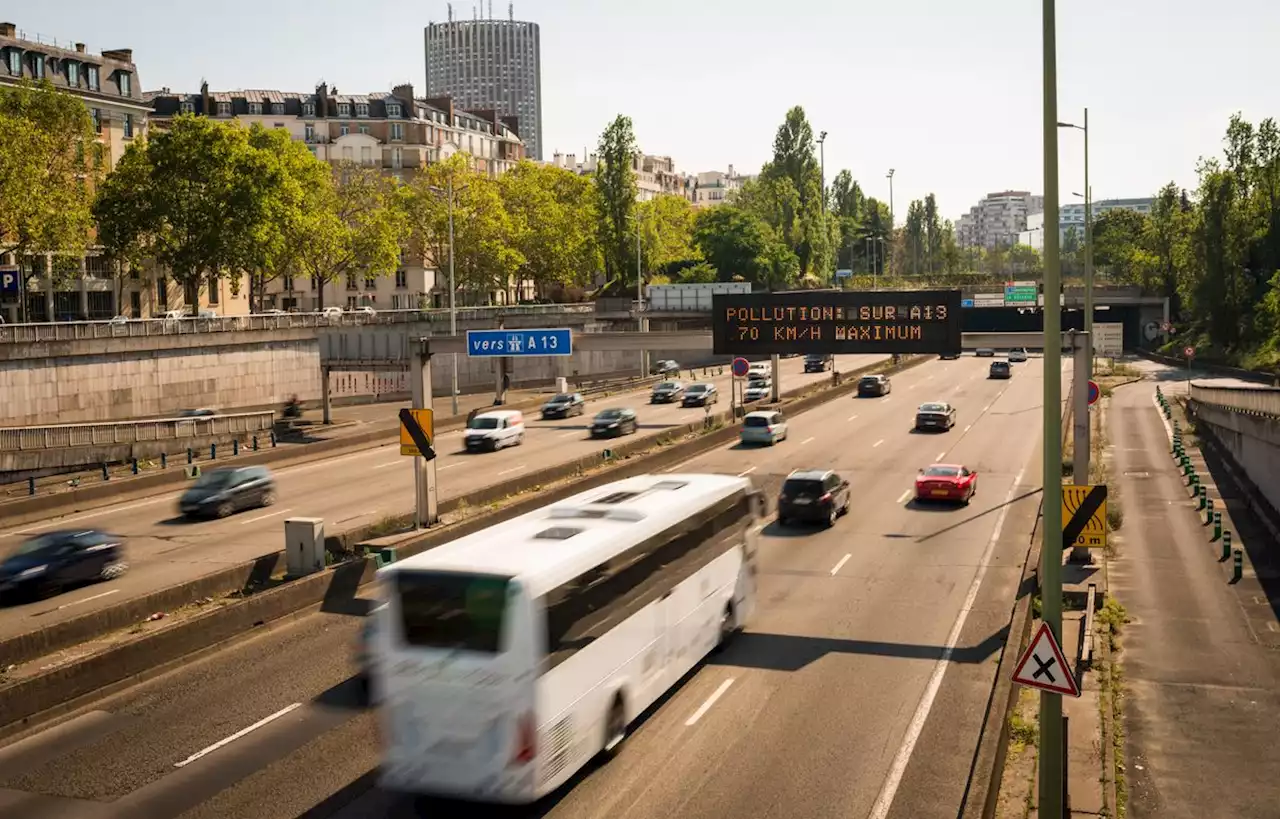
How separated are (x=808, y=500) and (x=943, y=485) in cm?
624

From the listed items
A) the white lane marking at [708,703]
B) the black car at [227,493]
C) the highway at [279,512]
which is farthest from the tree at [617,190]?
the white lane marking at [708,703]

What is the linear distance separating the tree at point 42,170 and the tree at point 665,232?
62.2 m

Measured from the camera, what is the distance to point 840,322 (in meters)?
30.7

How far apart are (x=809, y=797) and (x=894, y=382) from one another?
7495 cm

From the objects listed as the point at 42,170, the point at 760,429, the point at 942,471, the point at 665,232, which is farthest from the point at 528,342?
the point at 665,232

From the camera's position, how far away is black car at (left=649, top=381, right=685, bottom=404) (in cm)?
7288

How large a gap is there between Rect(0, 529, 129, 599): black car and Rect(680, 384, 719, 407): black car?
43927mm

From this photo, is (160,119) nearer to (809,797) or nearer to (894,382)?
(894,382)

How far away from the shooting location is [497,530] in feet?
52.5

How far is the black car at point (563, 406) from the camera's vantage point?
65556 millimetres

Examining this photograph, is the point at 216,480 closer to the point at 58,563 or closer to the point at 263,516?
the point at 263,516

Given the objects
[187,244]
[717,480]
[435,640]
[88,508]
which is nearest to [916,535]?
[717,480]

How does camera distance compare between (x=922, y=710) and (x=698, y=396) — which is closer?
(x=922, y=710)

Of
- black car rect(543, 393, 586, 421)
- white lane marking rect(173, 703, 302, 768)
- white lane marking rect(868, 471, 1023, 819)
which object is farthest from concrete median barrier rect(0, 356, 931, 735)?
black car rect(543, 393, 586, 421)
